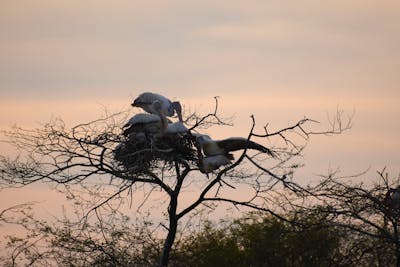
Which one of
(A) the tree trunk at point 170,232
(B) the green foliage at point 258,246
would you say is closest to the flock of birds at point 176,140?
(A) the tree trunk at point 170,232

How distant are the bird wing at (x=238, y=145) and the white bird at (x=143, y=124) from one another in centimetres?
110

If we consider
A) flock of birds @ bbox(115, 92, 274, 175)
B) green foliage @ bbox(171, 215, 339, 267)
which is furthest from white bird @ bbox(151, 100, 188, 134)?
green foliage @ bbox(171, 215, 339, 267)

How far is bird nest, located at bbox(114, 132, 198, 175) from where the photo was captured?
16.0m

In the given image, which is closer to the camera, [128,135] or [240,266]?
[128,135]

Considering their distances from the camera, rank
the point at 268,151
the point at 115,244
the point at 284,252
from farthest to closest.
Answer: the point at 284,252 → the point at 115,244 → the point at 268,151

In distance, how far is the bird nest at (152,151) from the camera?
1597 cm

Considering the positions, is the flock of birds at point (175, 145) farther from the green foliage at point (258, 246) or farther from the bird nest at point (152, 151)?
the green foliage at point (258, 246)

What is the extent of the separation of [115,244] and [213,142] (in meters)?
4.53

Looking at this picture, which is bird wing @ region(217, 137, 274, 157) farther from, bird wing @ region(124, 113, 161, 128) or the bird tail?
bird wing @ region(124, 113, 161, 128)

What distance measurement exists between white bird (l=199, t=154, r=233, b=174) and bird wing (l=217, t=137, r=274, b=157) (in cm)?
14

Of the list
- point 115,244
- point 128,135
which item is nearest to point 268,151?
point 128,135

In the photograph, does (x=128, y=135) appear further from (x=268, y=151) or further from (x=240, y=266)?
(x=240, y=266)

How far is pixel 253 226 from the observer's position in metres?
24.5

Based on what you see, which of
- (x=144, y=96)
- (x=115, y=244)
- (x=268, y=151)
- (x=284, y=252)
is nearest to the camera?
(x=268, y=151)
